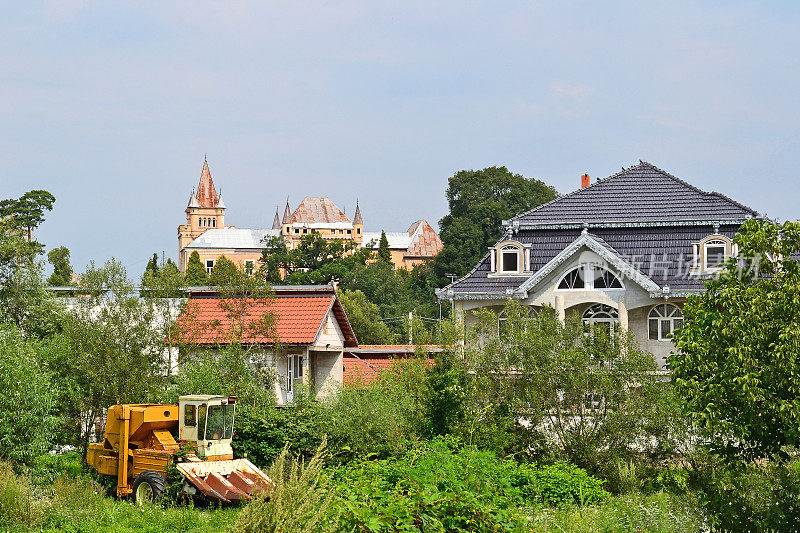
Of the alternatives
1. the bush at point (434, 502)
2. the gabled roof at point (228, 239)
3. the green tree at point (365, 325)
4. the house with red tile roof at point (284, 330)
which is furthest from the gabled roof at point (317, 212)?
the bush at point (434, 502)

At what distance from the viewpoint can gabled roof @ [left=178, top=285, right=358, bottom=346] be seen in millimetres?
25672

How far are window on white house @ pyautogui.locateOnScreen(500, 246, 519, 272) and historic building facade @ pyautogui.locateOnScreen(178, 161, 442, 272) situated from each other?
133 m

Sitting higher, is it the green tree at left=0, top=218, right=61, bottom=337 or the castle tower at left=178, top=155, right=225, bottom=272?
the castle tower at left=178, top=155, right=225, bottom=272

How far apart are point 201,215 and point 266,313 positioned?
574 ft

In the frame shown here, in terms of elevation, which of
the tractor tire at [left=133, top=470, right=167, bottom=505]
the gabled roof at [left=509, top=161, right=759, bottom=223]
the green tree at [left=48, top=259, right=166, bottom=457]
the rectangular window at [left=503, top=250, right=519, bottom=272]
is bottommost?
the tractor tire at [left=133, top=470, right=167, bottom=505]

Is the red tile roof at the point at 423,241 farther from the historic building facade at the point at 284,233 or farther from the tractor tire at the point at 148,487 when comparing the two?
the tractor tire at the point at 148,487

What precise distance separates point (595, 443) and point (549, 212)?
1707 cm

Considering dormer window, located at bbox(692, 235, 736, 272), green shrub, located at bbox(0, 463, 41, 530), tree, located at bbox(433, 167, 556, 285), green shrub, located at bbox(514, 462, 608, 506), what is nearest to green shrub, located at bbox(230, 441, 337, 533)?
green shrub, located at bbox(0, 463, 41, 530)

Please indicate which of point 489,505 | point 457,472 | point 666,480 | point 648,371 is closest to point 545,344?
point 648,371

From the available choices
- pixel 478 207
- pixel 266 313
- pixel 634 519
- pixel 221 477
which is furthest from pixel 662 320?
pixel 478 207

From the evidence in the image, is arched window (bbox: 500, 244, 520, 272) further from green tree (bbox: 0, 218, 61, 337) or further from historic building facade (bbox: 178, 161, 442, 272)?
historic building facade (bbox: 178, 161, 442, 272)

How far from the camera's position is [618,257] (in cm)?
3312

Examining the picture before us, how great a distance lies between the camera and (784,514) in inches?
463

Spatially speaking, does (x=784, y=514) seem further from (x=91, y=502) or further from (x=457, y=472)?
(x=91, y=502)
